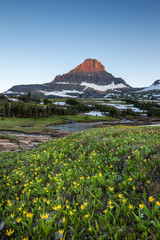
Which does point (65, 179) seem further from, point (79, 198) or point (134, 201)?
point (134, 201)

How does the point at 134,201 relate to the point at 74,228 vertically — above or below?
above

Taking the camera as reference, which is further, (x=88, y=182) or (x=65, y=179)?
(x=65, y=179)

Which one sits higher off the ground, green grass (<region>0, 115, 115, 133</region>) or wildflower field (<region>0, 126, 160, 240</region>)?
wildflower field (<region>0, 126, 160, 240</region>)

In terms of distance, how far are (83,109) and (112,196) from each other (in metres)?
132

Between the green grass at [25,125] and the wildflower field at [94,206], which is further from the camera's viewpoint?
the green grass at [25,125]

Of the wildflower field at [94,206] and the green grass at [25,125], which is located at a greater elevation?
the wildflower field at [94,206]

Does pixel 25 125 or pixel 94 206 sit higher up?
pixel 94 206

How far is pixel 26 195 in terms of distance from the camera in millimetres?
5305

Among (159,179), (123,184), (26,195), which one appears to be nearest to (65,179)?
(26,195)

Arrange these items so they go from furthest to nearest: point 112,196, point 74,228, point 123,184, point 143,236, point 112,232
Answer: point 123,184, point 112,196, point 74,228, point 112,232, point 143,236

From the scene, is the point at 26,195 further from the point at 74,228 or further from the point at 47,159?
the point at 47,159

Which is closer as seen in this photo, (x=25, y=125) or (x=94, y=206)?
(x=94, y=206)

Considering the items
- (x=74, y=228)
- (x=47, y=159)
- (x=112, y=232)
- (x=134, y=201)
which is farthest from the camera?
(x=47, y=159)

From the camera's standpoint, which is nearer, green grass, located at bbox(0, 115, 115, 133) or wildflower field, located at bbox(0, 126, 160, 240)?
wildflower field, located at bbox(0, 126, 160, 240)
